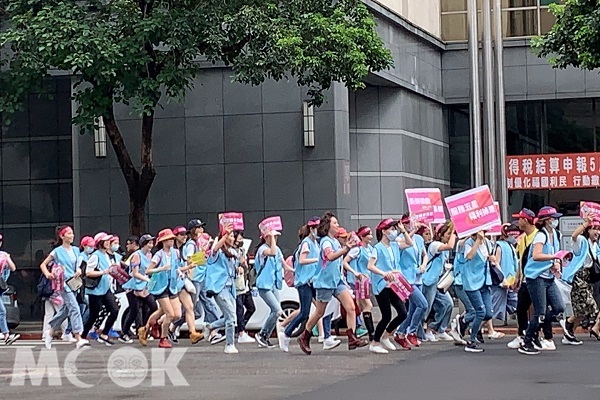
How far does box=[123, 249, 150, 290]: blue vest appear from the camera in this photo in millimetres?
18375

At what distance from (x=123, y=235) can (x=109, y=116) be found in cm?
476

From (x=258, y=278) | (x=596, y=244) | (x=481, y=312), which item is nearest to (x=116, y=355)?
(x=258, y=278)

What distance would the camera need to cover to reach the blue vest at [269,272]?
17156 mm

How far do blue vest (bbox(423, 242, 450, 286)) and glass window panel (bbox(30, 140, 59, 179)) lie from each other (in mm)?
13035

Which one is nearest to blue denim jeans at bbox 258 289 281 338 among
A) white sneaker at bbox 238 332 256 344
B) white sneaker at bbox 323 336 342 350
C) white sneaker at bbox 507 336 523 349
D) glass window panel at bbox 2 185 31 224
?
white sneaker at bbox 238 332 256 344

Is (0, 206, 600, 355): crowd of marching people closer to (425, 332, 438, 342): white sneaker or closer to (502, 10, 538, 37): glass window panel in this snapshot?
(425, 332, 438, 342): white sneaker

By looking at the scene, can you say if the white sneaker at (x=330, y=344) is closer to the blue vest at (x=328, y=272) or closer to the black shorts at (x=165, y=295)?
the blue vest at (x=328, y=272)

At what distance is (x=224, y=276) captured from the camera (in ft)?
55.7

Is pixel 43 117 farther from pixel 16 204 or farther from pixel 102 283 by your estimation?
pixel 102 283

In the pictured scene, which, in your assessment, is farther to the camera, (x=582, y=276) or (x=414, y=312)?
(x=582, y=276)

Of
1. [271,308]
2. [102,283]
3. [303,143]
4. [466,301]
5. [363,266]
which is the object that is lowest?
[271,308]

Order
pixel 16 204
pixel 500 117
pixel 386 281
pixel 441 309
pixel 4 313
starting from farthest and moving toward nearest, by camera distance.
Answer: pixel 16 204 → pixel 500 117 → pixel 4 313 → pixel 441 309 → pixel 386 281

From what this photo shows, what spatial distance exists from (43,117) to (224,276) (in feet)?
39.9

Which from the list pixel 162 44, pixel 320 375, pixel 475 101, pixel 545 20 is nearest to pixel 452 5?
pixel 545 20
